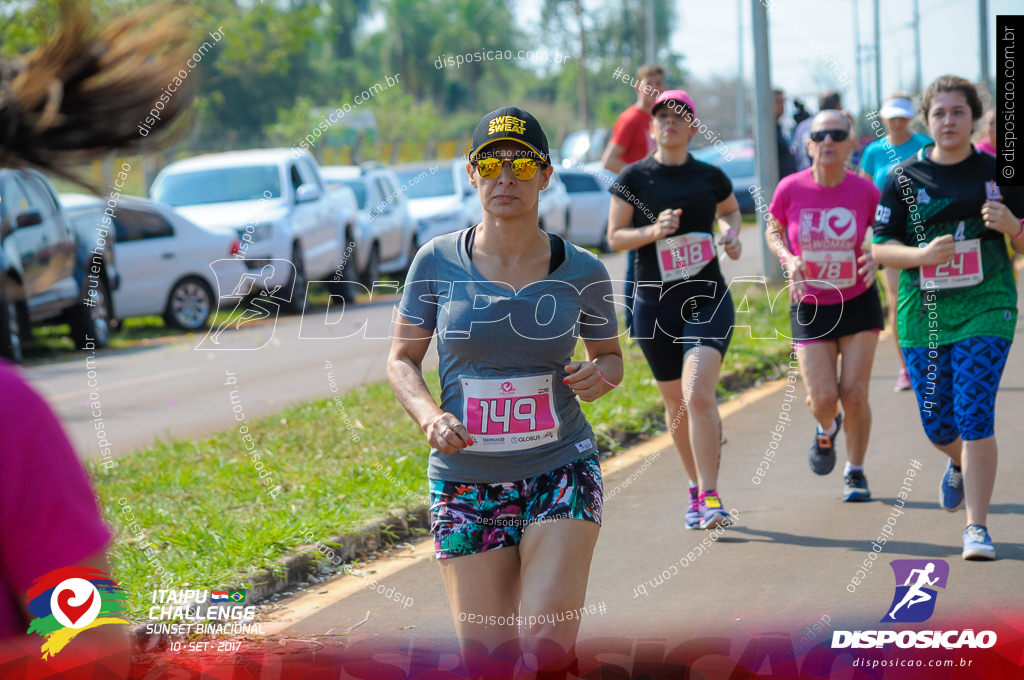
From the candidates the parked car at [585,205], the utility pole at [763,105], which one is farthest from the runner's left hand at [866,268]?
the parked car at [585,205]

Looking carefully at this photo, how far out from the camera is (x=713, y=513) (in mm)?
6336

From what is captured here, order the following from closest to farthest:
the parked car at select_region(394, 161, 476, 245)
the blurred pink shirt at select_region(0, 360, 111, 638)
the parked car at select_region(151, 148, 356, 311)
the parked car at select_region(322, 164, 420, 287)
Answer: the blurred pink shirt at select_region(0, 360, 111, 638), the parked car at select_region(151, 148, 356, 311), the parked car at select_region(322, 164, 420, 287), the parked car at select_region(394, 161, 476, 245)

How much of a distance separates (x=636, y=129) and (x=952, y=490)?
4426 mm

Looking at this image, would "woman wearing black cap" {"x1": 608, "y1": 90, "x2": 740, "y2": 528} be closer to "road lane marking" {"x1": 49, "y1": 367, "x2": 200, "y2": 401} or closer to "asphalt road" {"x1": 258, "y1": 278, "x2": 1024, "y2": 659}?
"asphalt road" {"x1": 258, "y1": 278, "x2": 1024, "y2": 659}

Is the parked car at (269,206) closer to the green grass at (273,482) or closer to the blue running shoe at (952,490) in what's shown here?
the green grass at (273,482)

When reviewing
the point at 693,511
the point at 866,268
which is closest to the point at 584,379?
the point at 693,511

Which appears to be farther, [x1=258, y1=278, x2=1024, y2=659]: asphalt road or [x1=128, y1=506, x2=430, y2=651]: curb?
[x1=128, y1=506, x2=430, y2=651]: curb

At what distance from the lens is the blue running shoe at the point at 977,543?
5.49 meters

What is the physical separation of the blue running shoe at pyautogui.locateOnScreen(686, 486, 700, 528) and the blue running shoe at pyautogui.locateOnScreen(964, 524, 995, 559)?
4.40 ft

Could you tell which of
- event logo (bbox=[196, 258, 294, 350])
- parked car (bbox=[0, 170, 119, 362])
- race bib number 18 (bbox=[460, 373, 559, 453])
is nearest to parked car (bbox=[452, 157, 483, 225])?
event logo (bbox=[196, 258, 294, 350])

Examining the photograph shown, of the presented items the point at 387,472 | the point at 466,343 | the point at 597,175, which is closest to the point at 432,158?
the point at 597,175

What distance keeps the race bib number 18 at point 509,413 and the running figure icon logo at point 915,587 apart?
6.34 ft

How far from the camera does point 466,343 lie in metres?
3.74

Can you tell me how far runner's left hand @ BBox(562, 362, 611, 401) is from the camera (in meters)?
3.67
